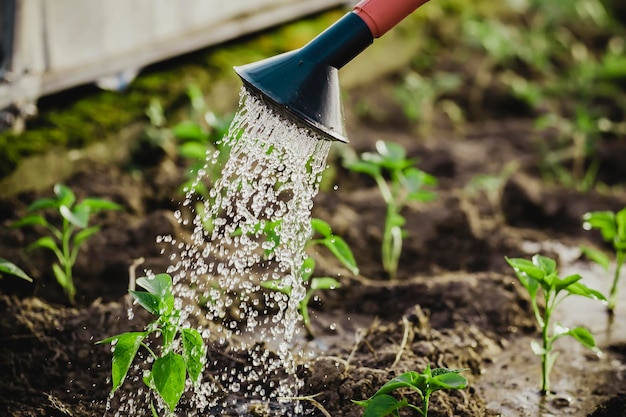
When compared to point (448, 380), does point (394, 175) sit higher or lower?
higher

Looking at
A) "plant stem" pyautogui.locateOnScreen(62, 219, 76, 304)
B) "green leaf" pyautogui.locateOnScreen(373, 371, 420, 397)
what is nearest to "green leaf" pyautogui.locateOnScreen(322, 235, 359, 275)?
"green leaf" pyautogui.locateOnScreen(373, 371, 420, 397)

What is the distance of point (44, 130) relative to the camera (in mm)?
3539

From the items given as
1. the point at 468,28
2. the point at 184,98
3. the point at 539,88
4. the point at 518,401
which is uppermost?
the point at 468,28

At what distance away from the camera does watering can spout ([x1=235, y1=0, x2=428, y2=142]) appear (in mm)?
1952

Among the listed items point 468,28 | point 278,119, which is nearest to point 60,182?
point 278,119

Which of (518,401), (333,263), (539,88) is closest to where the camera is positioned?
(518,401)

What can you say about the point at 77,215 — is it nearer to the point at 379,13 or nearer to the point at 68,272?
the point at 68,272

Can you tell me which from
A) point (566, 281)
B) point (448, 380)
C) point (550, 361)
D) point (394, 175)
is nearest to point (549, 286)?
point (566, 281)

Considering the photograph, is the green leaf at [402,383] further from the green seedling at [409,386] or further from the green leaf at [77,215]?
the green leaf at [77,215]

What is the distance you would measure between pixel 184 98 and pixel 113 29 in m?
0.46

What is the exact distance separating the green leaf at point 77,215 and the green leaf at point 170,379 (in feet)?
2.66

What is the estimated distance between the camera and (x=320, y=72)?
1.99 metres

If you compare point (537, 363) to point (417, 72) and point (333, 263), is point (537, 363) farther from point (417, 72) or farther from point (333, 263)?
point (417, 72)

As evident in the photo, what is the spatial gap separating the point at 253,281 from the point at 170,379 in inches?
38.5
